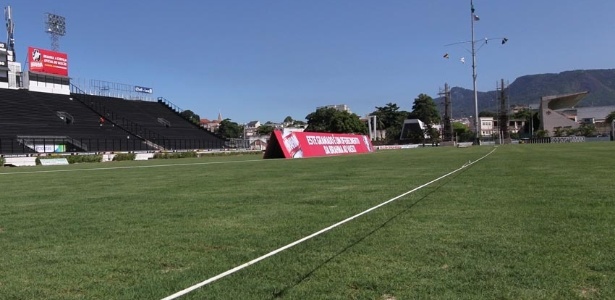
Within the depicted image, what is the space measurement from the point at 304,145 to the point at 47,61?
48676 millimetres

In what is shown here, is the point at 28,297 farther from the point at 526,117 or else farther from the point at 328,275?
the point at 526,117

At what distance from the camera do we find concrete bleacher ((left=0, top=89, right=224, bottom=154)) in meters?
49.8

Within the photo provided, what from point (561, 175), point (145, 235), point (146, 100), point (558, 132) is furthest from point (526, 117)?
point (145, 235)

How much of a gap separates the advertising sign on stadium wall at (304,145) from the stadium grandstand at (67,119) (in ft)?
87.6

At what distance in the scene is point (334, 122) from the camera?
12862 centimetres

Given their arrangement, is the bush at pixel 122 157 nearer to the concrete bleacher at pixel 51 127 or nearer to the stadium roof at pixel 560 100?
the concrete bleacher at pixel 51 127

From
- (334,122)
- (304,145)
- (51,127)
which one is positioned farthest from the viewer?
(334,122)

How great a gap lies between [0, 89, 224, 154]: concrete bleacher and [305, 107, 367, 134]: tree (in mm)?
56695

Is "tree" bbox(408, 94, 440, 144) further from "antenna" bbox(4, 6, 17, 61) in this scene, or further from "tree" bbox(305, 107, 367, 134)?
"antenna" bbox(4, 6, 17, 61)

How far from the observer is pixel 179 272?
4445mm

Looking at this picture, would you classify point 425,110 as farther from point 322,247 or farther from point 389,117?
Answer: point 322,247

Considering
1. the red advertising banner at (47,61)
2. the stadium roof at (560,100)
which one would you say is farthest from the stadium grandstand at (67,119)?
the stadium roof at (560,100)

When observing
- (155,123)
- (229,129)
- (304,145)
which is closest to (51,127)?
(155,123)

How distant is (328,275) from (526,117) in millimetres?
177906
